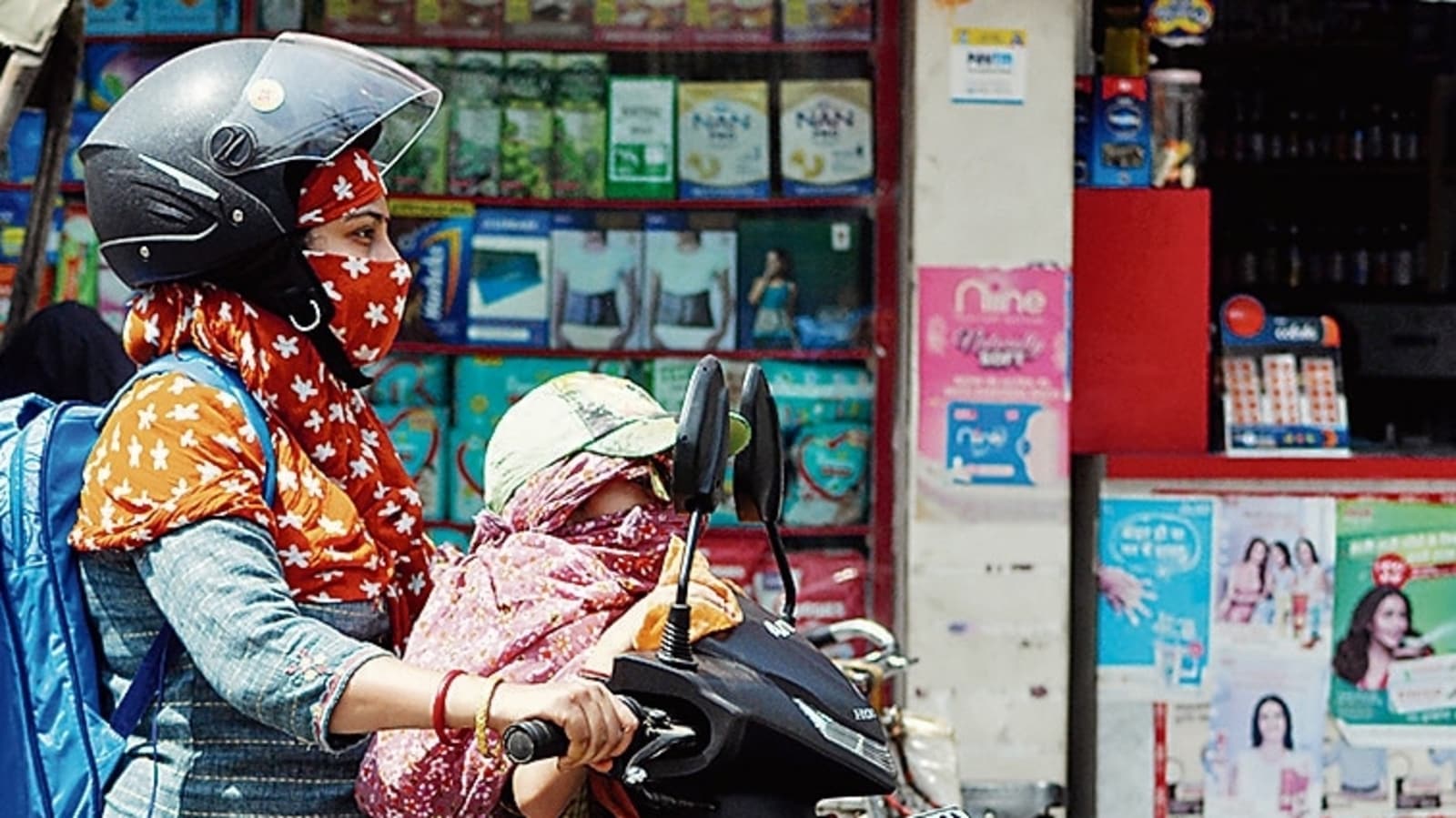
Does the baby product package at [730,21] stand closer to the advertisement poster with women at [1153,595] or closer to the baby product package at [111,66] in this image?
the baby product package at [111,66]

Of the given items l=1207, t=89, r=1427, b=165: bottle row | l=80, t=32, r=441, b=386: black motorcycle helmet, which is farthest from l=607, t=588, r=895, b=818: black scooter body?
l=1207, t=89, r=1427, b=165: bottle row

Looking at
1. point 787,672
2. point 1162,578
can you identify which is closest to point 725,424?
point 787,672

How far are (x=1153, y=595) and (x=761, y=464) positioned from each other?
12.2 feet

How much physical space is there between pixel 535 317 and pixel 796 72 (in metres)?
1.04

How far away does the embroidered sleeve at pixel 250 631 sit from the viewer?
83.1 inches

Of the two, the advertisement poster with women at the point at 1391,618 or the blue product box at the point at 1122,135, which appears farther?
the blue product box at the point at 1122,135

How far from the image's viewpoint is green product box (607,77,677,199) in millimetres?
6160

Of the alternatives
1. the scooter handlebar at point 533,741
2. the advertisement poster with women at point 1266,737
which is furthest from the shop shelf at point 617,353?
the scooter handlebar at point 533,741

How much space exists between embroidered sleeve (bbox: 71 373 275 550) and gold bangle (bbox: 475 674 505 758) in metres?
0.39

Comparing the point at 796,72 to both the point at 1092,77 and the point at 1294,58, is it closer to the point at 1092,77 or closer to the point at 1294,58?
the point at 1092,77

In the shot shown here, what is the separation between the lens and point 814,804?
215 cm

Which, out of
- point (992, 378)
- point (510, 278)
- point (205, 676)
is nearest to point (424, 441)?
point (510, 278)

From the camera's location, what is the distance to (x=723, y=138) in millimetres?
6156

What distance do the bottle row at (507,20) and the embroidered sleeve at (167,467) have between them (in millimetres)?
3947
